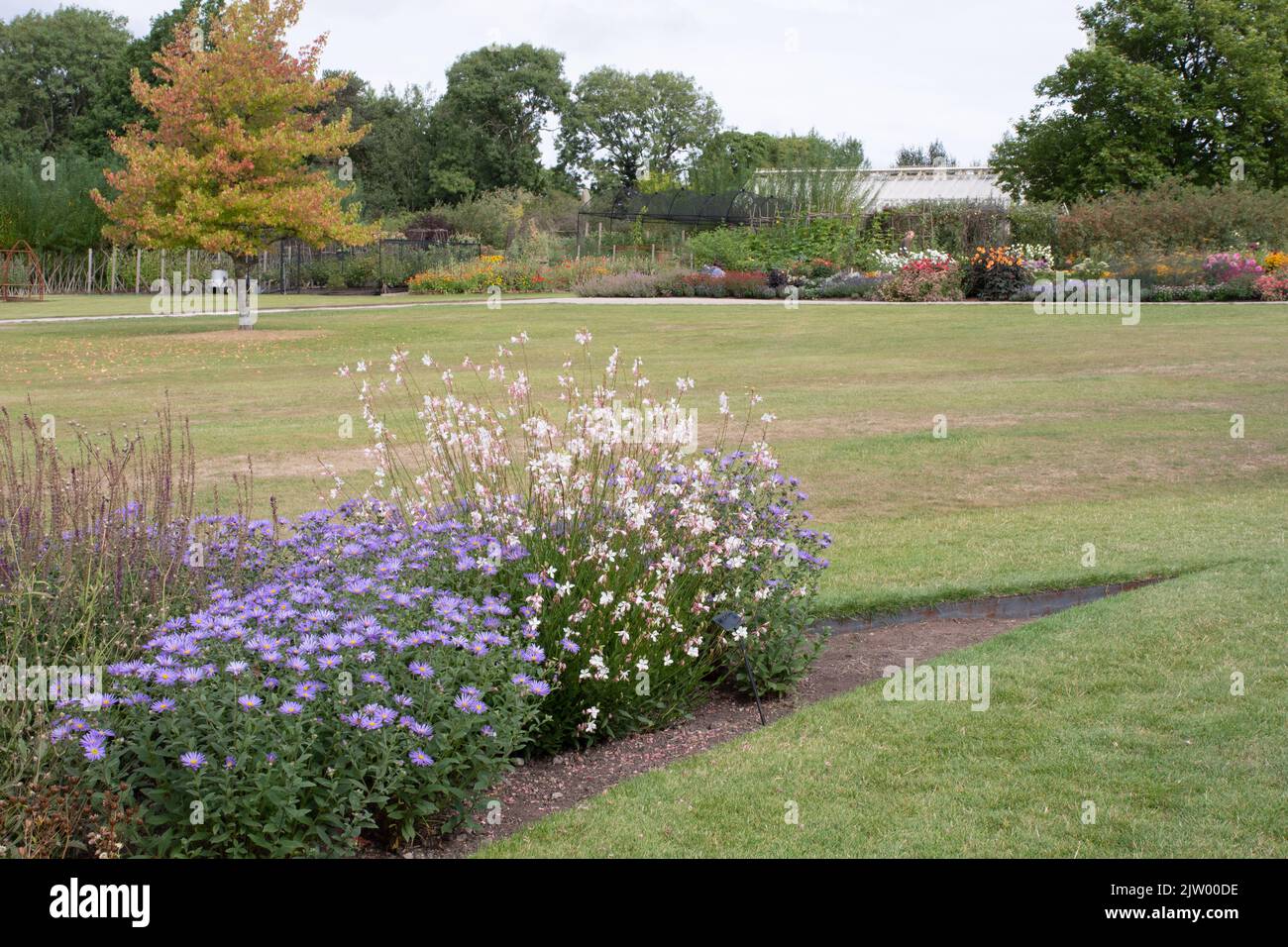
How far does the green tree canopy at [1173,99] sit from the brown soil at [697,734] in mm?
38313

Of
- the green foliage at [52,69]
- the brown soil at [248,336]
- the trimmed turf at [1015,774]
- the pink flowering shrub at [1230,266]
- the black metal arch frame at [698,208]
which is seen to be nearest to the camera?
the trimmed turf at [1015,774]

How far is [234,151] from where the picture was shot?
70.5ft

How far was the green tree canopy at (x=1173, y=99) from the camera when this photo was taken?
138 ft

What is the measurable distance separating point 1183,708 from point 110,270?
1640 inches

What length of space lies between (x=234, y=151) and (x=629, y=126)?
54515mm

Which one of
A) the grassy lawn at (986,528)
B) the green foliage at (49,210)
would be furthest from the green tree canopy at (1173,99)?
the green foliage at (49,210)

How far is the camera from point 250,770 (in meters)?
3.39
